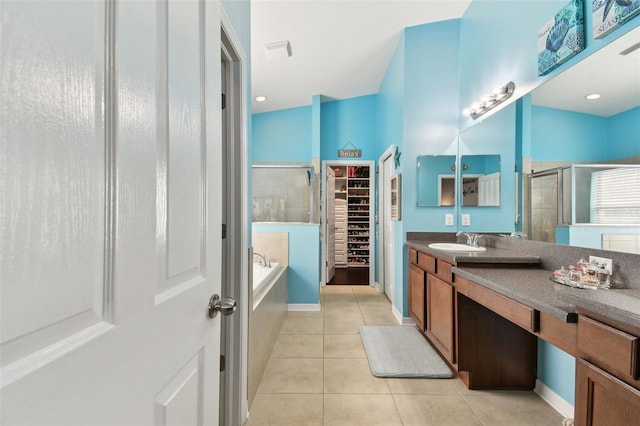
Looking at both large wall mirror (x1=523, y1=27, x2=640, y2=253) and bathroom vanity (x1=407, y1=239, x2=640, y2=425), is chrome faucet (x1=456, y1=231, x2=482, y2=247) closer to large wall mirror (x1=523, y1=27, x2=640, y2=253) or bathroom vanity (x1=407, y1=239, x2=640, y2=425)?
bathroom vanity (x1=407, y1=239, x2=640, y2=425)

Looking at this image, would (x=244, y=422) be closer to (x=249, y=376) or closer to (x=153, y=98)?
(x=249, y=376)

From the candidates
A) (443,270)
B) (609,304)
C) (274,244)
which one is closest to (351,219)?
(274,244)

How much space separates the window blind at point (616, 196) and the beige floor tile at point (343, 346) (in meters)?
1.82

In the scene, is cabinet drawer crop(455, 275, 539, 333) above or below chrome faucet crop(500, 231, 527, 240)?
below

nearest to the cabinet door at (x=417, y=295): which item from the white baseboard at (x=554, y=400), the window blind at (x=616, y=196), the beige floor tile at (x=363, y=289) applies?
the white baseboard at (x=554, y=400)

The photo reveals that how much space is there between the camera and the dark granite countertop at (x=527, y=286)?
1.11m

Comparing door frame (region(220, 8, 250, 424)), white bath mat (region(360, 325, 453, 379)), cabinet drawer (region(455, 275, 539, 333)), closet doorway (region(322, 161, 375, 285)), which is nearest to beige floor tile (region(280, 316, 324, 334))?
white bath mat (region(360, 325, 453, 379))

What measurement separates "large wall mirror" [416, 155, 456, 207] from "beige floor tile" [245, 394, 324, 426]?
82.1 inches

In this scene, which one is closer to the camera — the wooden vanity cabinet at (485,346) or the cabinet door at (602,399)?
the cabinet door at (602,399)

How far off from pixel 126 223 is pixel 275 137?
4.49 metres

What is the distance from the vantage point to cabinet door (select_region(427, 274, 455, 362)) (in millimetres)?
2084

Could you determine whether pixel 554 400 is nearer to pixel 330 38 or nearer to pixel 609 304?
pixel 609 304

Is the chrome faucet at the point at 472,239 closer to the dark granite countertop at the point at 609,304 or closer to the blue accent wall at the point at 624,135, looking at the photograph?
the blue accent wall at the point at 624,135

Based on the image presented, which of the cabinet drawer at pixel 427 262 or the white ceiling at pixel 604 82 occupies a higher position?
the white ceiling at pixel 604 82
